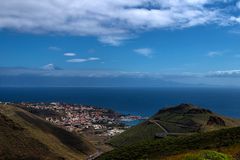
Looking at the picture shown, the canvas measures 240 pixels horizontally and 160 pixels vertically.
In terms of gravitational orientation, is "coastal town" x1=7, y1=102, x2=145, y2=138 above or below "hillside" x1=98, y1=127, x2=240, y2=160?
below

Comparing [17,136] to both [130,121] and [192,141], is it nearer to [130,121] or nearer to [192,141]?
[192,141]

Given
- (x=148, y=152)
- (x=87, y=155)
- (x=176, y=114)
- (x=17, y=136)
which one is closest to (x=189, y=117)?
(x=176, y=114)

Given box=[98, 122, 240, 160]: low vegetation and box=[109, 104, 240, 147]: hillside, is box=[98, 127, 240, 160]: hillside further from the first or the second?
box=[109, 104, 240, 147]: hillside

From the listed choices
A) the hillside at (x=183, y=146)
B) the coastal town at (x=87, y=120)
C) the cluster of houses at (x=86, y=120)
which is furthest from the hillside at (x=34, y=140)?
the cluster of houses at (x=86, y=120)

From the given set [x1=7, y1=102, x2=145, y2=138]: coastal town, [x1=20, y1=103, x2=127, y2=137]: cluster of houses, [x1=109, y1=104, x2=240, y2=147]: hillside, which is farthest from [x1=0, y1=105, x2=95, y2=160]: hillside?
[x1=20, y1=103, x2=127, y2=137]: cluster of houses

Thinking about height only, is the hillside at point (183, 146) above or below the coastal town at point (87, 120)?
above

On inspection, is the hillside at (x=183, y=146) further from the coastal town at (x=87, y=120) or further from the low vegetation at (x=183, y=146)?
the coastal town at (x=87, y=120)
